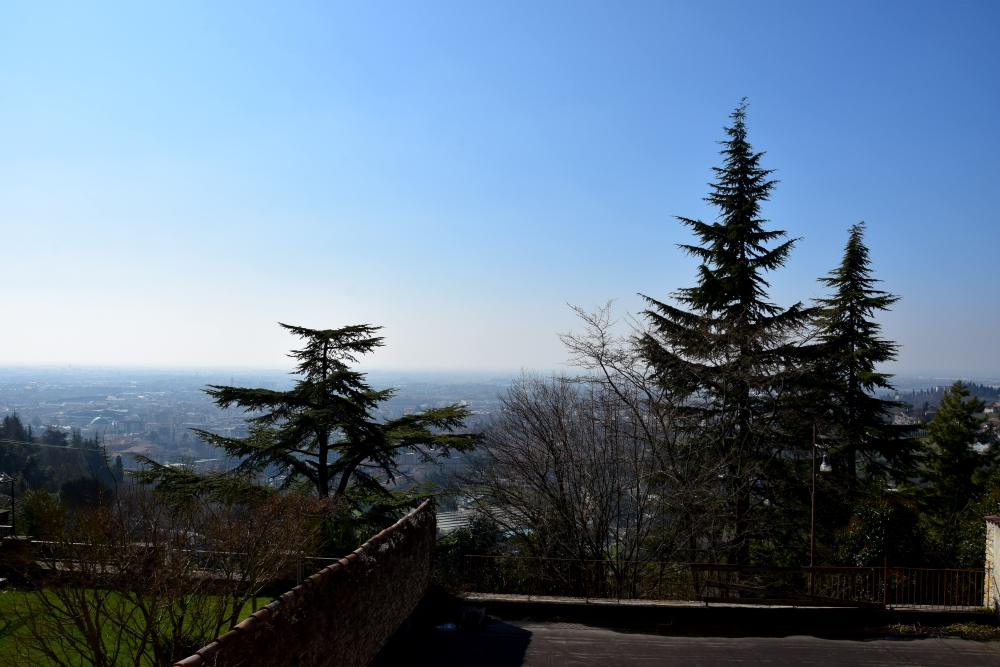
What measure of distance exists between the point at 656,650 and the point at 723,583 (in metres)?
3.59

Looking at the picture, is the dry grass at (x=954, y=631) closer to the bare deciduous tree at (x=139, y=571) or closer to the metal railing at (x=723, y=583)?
the metal railing at (x=723, y=583)

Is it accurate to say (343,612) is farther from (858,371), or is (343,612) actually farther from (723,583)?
(858,371)

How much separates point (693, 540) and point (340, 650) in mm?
12941

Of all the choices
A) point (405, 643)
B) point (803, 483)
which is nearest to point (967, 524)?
point (803, 483)

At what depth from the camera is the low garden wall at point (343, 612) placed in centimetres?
500

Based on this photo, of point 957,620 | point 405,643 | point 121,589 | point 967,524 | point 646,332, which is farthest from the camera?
point 646,332

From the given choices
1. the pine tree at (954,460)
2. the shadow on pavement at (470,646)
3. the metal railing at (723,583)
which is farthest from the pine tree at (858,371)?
the shadow on pavement at (470,646)

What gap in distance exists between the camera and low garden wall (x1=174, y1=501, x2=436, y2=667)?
500cm

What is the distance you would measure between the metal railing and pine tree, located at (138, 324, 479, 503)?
4.68 m

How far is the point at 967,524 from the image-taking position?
1733 centimetres

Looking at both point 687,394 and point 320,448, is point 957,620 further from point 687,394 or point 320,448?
point 320,448

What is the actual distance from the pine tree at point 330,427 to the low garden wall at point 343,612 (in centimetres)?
734

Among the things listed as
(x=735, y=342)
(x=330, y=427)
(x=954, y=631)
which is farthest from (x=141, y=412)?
(x=954, y=631)

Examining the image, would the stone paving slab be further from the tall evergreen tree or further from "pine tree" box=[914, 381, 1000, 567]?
"pine tree" box=[914, 381, 1000, 567]
